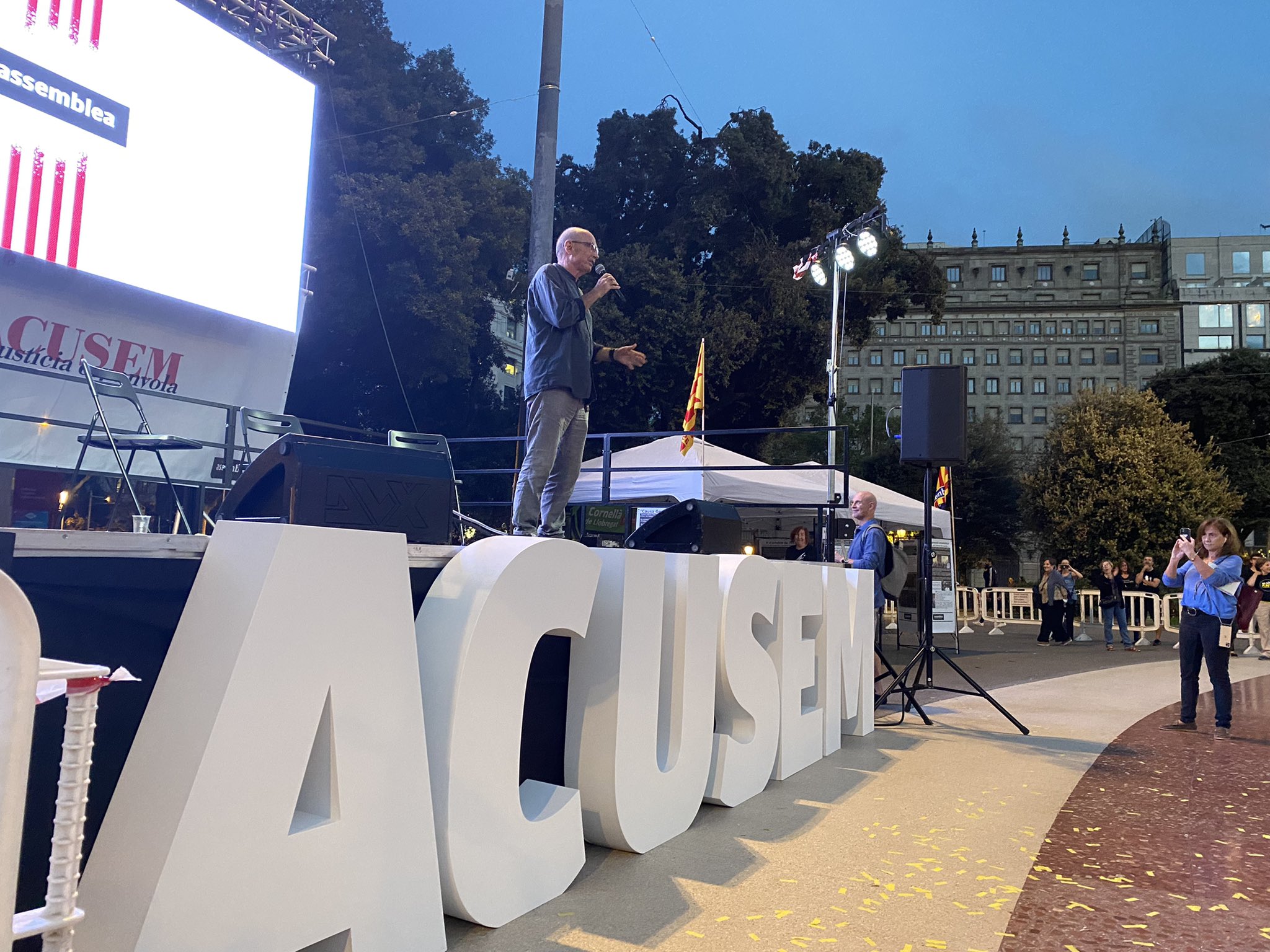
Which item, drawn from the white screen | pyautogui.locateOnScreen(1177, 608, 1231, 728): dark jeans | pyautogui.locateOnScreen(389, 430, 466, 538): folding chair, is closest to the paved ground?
pyautogui.locateOnScreen(1177, 608, 1231, 728): dark jeans

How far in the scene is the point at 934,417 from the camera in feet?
21.0

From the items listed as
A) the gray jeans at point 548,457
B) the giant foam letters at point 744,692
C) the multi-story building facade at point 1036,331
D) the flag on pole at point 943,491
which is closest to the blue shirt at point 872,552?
the giant foam letters at point 744,692

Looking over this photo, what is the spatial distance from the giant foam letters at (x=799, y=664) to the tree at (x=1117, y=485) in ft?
81.2

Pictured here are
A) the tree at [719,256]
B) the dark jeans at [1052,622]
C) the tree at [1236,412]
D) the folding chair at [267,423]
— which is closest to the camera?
the folding chair at [267,423]

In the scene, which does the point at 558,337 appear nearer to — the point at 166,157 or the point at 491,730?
the point at 491,730

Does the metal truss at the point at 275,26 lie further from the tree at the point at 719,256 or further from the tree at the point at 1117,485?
the tree at the point at 1117,485

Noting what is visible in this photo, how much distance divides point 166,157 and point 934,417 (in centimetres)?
621

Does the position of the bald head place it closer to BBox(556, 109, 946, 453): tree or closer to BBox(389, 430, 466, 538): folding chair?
BBox(389, 430, 466, 538): folding chair

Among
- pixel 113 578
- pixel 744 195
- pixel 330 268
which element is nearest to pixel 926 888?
pixel 113 578

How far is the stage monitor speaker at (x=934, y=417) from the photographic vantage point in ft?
20.9

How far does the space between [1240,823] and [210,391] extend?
7.96 meters

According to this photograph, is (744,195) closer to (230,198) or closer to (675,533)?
(230,198)

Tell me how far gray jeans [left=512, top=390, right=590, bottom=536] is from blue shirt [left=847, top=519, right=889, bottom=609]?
2804 mm

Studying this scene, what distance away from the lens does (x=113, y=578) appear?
6.94 feet
